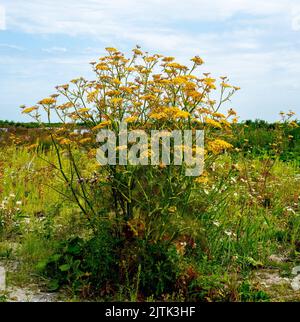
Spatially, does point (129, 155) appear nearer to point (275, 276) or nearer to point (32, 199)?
point (275, 276)

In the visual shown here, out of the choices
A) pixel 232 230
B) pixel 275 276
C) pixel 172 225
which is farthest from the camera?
pixel 232 230

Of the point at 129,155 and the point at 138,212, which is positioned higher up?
the point at 129,155

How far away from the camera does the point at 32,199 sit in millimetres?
7371

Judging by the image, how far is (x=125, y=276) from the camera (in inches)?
187

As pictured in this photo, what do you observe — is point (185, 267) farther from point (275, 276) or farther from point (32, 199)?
point (32, 199)

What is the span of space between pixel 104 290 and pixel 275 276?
5.51 feet

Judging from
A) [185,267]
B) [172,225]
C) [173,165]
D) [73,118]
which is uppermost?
[73,118]

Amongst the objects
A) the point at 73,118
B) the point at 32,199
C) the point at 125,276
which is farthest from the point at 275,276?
the point at 32,199
